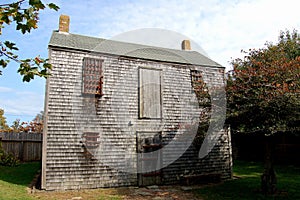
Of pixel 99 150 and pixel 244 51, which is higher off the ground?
pixel 244 51

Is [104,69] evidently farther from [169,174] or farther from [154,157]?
[169,174]

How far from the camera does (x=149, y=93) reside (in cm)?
976

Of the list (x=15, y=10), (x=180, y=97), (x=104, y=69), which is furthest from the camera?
(x=180, y=97)

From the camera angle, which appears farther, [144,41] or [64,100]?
[144,41]

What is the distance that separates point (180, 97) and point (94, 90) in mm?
3547

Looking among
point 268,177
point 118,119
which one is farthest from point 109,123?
point 268,177

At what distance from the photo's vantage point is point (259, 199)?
6.91 metres

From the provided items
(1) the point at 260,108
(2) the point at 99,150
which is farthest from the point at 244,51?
(2) the point at 99,150

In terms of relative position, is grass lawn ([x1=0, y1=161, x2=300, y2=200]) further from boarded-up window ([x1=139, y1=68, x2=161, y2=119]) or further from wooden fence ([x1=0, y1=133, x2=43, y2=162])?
wooden fence ([x1=0, y1=133, x2=43, y2=162])

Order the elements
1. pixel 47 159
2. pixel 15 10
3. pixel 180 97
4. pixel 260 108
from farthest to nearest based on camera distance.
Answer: pixel 180 97
pixel 47 159
pixel 260 108
pixel 15 10

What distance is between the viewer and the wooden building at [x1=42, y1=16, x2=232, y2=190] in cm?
826

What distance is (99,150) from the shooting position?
28.3 ft

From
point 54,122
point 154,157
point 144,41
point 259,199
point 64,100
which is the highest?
point 144,41

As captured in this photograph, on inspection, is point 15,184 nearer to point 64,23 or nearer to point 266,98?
point 64,23
